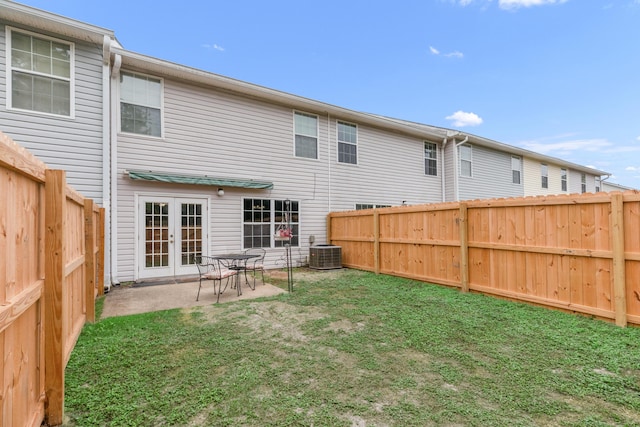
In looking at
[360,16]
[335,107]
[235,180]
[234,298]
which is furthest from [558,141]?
[234,298]

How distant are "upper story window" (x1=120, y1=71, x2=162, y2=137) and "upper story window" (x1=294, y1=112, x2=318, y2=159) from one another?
3.75 m

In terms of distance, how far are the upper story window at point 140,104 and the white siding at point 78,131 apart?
49 centimetres

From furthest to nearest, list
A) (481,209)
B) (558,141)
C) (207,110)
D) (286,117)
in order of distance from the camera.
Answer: (558,141) < (286,117) < (207,110) < (481,209)

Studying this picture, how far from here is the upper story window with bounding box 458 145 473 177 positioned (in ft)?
40.7

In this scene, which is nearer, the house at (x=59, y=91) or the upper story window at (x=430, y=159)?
the house at (x=59, y=91)

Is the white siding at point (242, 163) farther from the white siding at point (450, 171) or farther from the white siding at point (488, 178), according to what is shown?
the white siding at point (488, 178)

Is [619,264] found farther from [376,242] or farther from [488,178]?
[488,178]

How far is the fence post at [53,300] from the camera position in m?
1.92

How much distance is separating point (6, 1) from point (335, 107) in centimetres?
720

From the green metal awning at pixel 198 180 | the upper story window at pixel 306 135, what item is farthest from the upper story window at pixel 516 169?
the green metal awning at pixel 198 180

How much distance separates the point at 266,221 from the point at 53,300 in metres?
6.48

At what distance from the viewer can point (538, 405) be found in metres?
2.08

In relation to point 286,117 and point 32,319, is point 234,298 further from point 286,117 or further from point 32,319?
point 286,117

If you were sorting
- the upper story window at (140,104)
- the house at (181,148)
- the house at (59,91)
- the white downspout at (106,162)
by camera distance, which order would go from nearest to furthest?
1. the house at (59,91)
2. the house at (181,148)
3. the white downspout at (106,162)
4. the upper story window at (140,104)
